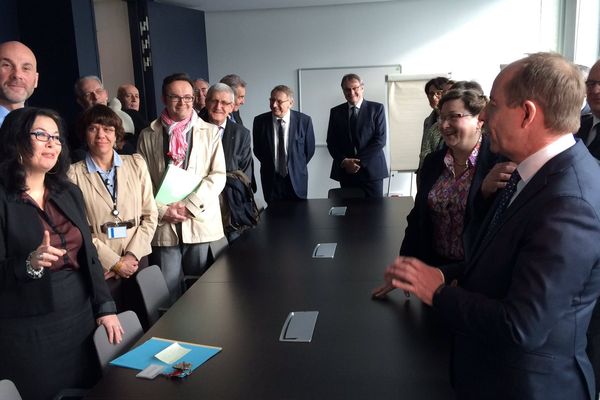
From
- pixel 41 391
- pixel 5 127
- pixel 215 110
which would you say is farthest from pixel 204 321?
pixel 215 110

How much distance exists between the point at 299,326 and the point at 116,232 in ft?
4.23

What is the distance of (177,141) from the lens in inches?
134

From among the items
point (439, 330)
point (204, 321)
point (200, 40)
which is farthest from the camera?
point (200, 40)

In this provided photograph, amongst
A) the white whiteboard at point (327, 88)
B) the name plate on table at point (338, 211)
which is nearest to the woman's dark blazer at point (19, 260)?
the name plate on table at point (338, 211)

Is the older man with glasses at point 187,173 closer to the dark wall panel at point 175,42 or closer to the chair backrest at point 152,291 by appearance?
the chair backrest at point 152,291

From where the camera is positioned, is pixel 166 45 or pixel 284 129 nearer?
pixel 284 129

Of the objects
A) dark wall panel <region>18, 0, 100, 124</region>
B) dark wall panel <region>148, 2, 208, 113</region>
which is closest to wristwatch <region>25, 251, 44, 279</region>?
dark wall panel <region>18, 0, 100, 124</region>

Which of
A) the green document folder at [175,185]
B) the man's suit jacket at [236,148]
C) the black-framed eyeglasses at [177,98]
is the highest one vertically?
the black-framed eyeglasses at [177,98]

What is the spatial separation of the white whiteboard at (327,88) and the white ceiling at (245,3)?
3.08 feet

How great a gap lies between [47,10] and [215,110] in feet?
7.71

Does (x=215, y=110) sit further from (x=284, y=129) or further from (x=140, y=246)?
(x=140, y=246)

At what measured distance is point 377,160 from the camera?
5598 millimetres

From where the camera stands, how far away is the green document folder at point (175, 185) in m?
3.24

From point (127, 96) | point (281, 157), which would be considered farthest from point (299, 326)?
point (127, 96)
